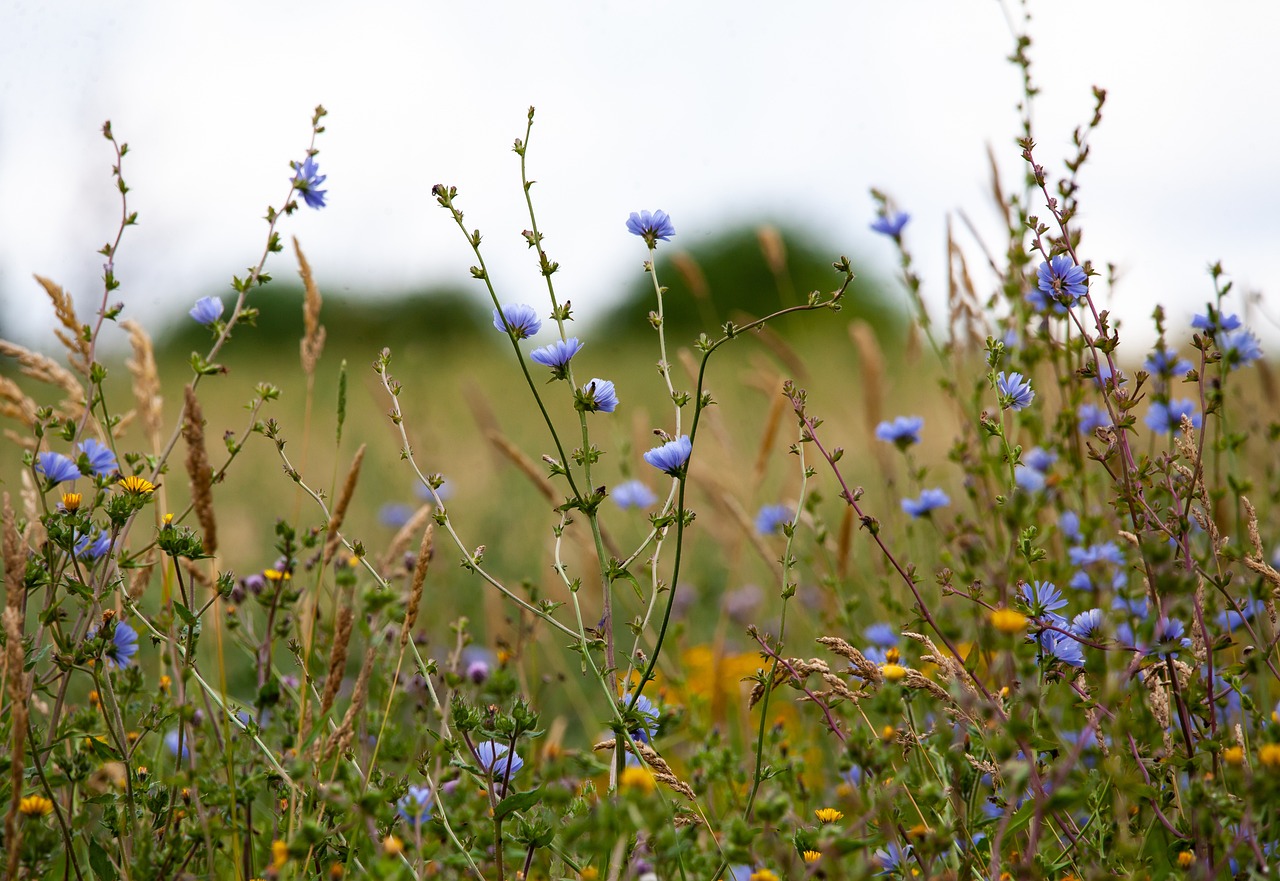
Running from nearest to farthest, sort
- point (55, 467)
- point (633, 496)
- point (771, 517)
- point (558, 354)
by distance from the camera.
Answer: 1. point (558, 354)
2. point (55, 467)
3. point (633, 496)
4. point (771, 517)

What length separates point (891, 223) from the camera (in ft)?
8.89

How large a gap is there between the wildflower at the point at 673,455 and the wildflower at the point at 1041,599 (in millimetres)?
490

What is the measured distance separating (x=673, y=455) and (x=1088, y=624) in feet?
→ 2.10

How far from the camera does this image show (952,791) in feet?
4.24

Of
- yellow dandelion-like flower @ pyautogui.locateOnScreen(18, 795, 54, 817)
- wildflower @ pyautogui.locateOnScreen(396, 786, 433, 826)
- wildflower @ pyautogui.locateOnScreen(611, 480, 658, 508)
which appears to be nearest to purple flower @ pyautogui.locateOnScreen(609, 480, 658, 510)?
wildflower @ pyautogui.locateOnScreen(611, 480, 658, 508)

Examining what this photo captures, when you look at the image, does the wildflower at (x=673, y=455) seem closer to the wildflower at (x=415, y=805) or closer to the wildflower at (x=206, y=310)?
the wildflower at (x=415, y=805)

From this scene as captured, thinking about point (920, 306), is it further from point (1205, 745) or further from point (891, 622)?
point (1205, 745)

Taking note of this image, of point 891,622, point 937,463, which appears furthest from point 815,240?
point 891,622

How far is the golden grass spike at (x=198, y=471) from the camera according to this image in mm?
1461

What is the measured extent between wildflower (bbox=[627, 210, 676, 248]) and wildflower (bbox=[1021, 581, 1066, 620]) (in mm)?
707

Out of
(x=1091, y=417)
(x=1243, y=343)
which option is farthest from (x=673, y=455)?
(x=1091, y=417)

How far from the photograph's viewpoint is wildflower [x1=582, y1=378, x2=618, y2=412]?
1447 mm

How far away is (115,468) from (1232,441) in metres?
1.92

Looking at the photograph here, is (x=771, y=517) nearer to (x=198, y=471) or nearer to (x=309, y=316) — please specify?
(x=309, y=316)
